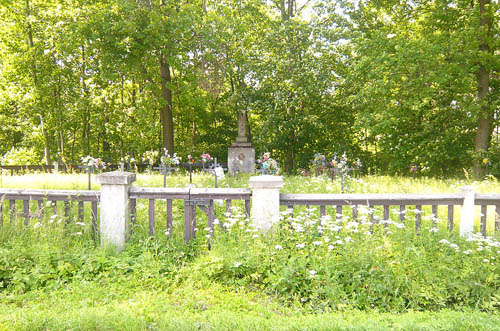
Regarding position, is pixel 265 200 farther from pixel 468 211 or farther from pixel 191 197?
pixel 468 211

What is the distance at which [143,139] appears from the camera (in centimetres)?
2109

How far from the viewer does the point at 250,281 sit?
431 cm

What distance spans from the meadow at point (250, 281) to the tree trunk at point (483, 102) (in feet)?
33.5

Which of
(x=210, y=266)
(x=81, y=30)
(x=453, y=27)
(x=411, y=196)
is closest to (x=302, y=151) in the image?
(x=453, y=27)

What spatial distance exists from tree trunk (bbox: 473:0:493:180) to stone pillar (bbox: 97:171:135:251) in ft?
44.1

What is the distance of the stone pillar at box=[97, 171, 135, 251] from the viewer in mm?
5016

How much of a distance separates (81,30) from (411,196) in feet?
51.6

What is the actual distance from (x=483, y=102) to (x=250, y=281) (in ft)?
43.4

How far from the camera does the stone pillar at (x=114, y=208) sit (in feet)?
16.5

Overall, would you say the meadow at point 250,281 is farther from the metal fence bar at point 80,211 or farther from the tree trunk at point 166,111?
the tree trunk at point 166,111

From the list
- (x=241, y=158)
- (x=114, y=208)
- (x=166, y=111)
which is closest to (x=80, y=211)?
(x=114, y=208)

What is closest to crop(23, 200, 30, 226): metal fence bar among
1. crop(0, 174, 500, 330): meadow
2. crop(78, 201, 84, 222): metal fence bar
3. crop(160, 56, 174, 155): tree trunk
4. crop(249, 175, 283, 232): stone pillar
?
crop(0, 174, 500, 330): meadow

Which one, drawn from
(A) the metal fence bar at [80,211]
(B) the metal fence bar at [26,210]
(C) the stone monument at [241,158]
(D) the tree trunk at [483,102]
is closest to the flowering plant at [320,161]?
(C) the stone monument at [241,158]

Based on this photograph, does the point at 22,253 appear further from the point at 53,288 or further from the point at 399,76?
the point at 399,76
